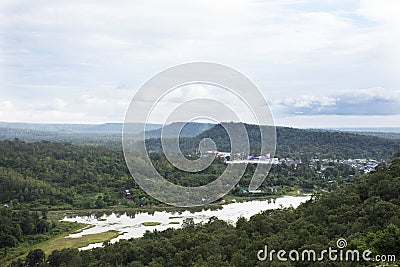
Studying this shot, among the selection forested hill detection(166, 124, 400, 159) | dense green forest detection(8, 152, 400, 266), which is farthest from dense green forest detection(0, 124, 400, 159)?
dense green forest detection(8, 152, 400, 266)

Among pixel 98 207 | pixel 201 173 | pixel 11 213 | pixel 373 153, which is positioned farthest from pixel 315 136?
pixel 11 213

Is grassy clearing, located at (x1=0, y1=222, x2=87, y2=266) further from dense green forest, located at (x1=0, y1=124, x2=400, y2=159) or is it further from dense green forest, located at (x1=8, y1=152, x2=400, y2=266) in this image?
dense green forest, located at (x1=0, y1=124, x2=400, y2=159)

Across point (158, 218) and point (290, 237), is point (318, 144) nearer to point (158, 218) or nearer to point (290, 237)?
point (158, 218)

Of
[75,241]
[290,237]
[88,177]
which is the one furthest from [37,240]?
[290,237]

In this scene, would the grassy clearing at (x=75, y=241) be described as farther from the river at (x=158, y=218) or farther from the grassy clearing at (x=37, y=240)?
the river at (x=158, y=218)

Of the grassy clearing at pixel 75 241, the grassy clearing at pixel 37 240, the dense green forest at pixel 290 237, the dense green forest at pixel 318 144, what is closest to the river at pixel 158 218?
the grassy clearing at pixel 75 241
